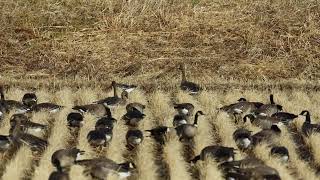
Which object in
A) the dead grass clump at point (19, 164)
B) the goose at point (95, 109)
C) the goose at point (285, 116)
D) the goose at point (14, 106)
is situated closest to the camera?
the dead grass clump at point (19, 164)

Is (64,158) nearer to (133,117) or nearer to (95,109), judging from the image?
(133,117)

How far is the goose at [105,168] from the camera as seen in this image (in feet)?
35.3

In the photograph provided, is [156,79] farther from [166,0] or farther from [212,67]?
[166,0]

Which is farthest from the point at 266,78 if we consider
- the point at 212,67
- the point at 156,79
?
the point at 156,79

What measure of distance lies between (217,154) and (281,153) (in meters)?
1.14

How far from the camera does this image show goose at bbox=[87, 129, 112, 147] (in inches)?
479

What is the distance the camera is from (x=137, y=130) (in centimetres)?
1255

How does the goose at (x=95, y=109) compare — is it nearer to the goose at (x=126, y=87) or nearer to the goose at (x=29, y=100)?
the goose at (x=29, y=100)

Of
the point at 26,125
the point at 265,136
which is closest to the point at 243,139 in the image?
the point at 265,136

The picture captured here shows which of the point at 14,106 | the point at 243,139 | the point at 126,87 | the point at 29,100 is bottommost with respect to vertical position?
the point at 243,139

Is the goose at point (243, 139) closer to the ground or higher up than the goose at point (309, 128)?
closer to the ground

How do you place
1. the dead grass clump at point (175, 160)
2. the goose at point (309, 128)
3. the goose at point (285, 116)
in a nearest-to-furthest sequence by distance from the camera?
the dead grass clump at point (175, 160), the goose at point (309, 128), the goose at point (285, 116)

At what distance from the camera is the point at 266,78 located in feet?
59.4

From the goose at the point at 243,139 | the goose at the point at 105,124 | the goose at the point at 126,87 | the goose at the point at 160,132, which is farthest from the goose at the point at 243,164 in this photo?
the goose at the point at 126,87
